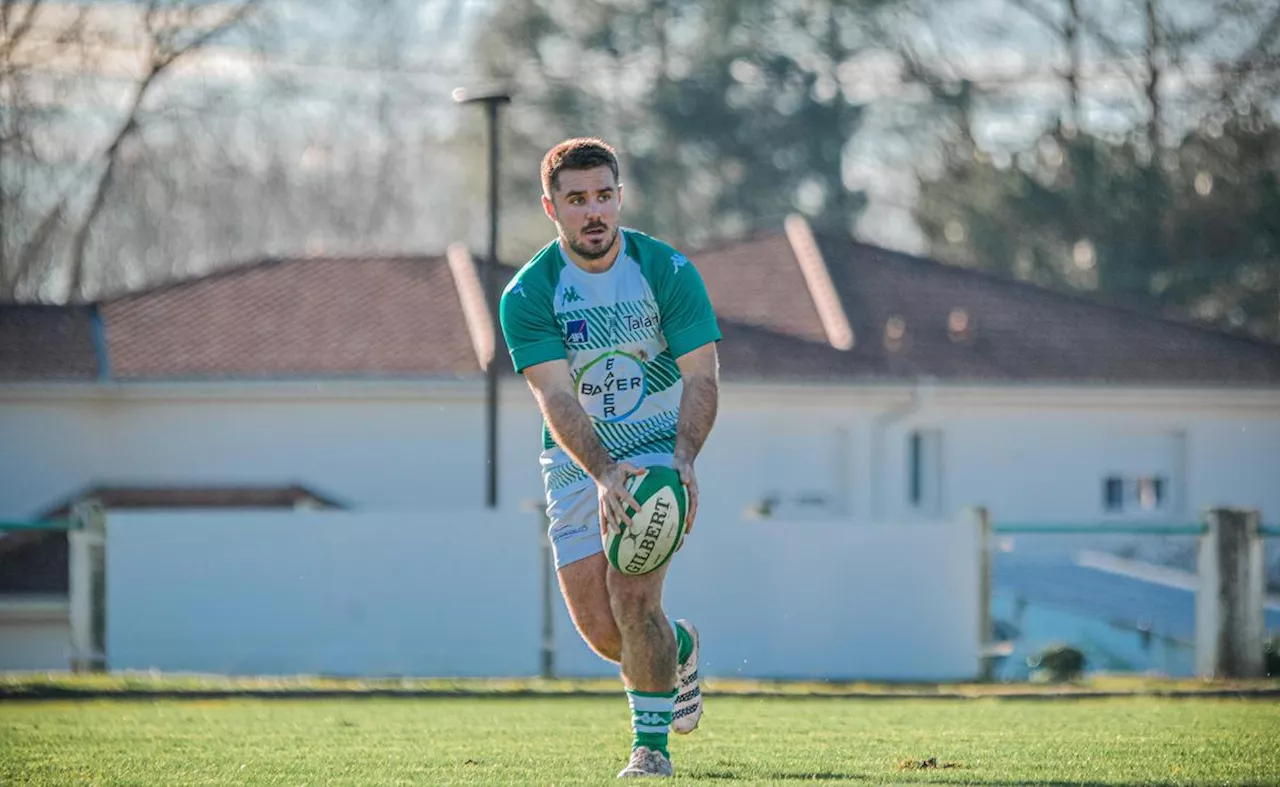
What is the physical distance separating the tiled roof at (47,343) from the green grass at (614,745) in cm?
1949

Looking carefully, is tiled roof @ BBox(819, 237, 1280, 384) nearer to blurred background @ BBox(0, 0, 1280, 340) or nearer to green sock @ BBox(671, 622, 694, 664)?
blurred background @ BBox(0, 0, 1280, 340)

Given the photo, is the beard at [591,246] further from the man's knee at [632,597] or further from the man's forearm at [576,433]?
the man's knee at [632,597]

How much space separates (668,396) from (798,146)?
39077 millimetres

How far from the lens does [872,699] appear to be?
14250 millimetres

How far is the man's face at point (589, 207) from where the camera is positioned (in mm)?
7363

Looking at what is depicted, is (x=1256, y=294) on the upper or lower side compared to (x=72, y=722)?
upper

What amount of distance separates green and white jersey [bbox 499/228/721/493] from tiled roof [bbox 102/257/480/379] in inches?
898

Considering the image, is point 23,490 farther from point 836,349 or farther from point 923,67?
point 923,67

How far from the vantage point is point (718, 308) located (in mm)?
33656

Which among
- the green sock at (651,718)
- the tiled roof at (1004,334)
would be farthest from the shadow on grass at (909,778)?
the tiled roof at (1004,334)

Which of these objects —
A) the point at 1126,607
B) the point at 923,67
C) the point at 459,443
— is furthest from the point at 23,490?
the point at 923,67

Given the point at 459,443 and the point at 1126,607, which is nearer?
the point at 1126,607

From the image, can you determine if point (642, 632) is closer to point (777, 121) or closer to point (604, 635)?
point (604, 635)

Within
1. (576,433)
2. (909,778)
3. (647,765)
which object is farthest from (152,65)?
(909,778)
